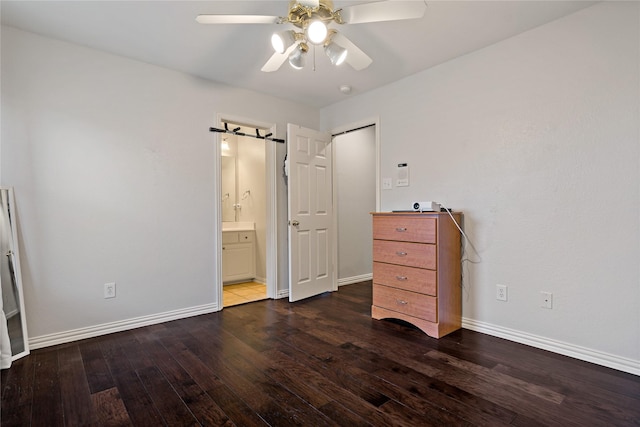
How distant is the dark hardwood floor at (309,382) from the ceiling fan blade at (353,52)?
2.05 meters

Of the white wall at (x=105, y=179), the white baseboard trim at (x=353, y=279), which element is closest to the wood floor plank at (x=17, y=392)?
the white wall at (x=105, y=179)

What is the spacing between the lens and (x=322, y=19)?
185cm

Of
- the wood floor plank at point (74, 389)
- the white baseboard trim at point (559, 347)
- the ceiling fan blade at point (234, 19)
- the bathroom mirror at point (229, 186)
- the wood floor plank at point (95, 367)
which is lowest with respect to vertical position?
the wood floor plank at point (95, 367)

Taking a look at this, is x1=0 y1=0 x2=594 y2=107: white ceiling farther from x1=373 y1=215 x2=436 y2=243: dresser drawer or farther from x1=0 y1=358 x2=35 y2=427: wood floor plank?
x1=0 y1=358 x2=35 y2=427: wood floor plank

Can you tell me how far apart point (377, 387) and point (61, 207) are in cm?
267

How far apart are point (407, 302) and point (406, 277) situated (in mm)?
216

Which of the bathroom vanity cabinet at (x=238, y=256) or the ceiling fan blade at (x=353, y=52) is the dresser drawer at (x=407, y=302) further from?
the bathroom vanity cabinet at (x=238, y=256)

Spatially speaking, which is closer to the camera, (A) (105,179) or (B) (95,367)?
(B) (95,367)

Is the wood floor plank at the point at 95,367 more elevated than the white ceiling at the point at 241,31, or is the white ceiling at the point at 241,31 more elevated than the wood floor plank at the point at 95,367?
the white ceiling at the point at 241,31

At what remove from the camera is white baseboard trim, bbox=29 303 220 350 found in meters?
2.37

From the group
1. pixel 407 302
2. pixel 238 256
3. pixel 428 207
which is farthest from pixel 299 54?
pixel 238 256

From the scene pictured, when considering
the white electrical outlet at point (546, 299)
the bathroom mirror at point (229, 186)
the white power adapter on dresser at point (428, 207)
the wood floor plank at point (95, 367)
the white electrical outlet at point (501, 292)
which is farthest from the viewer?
the bathroom mirror at point (229, 186)

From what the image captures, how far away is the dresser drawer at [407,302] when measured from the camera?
2514 millimetres

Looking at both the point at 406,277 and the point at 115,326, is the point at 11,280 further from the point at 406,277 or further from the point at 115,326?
the point at 406,277
